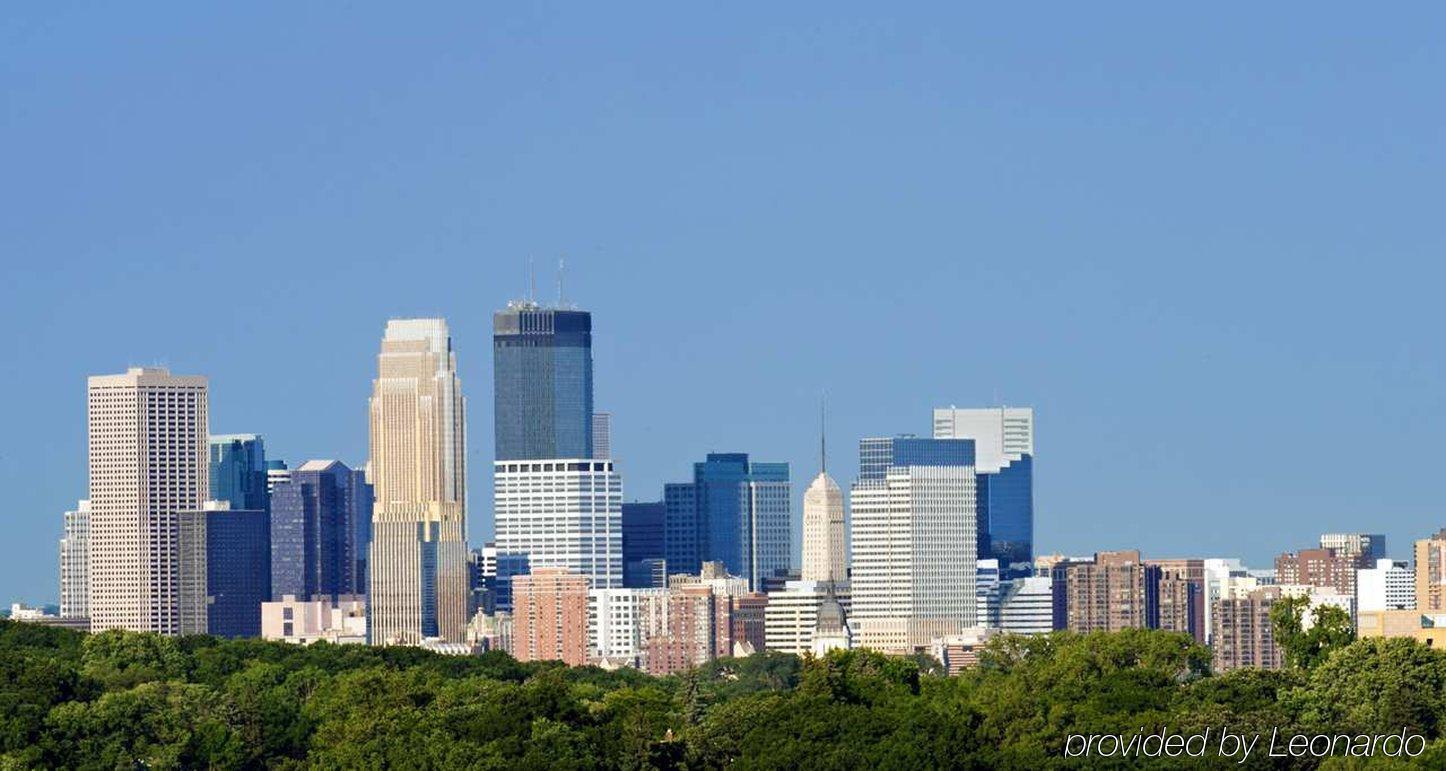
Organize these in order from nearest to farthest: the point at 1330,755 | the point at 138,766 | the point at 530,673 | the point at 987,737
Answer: the point at 1330,755 → the point at 987,737 → the point at 138,766 → the point at 530,673

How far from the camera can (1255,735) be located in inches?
3312

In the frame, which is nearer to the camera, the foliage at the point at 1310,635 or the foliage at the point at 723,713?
the foliage at the point at 723,713

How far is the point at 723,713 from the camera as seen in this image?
9194cm

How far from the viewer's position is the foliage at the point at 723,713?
282 ft

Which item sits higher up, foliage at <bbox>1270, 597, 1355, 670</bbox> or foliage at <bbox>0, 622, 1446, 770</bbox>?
foliage at <bbox>1270, 597, 1355, 670</bbox>

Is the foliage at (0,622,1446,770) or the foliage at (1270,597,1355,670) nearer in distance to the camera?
the foliage at (0,622,1446,770)

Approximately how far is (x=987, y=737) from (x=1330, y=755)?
10.5 metres

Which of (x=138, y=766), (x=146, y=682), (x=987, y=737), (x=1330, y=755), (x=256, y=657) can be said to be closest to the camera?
(x=1330, y=755)

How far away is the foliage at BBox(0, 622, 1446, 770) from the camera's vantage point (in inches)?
3388

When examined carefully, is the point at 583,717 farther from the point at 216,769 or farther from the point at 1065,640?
the point at 1065,640

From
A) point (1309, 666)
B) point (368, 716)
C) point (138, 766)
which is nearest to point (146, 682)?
point (138, 766)

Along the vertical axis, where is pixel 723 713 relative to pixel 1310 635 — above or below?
below

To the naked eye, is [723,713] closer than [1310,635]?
Yes

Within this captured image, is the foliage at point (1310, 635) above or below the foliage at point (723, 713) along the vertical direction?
above
